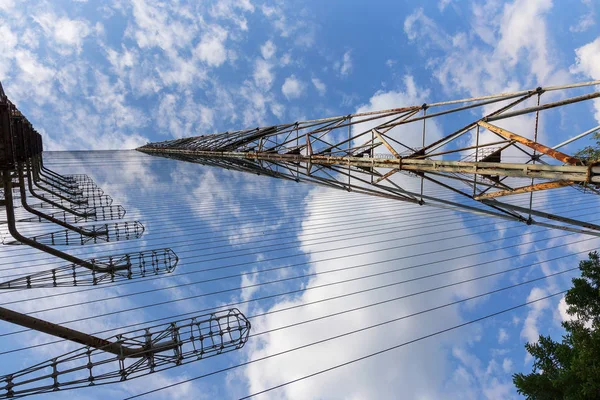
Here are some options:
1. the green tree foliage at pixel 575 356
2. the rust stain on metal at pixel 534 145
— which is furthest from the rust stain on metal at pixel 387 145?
the green tree foliage at pixel 575 356

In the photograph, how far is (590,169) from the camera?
5188mm

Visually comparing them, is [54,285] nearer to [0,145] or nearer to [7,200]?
[7,200]

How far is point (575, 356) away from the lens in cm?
1084

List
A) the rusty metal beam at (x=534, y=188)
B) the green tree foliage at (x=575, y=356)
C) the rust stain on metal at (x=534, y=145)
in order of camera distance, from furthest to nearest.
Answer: the green tree foliage at (x=575, y=356)
the rusty metal beam at (x=534, y=188)
the rust stain on metal at (x=534, y=145)

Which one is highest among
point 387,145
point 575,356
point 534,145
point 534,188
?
point 387,145

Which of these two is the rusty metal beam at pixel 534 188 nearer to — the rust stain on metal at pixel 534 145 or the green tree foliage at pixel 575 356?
the rust stain on metal at pixel 534 145

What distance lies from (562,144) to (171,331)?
29.3 ft

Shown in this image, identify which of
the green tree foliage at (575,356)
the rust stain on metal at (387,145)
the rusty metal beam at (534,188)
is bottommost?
the green tree foliage at (575,356)

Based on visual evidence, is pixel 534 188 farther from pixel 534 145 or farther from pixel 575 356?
pixel 575 356

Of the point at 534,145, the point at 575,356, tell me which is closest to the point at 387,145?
the point at 534,145

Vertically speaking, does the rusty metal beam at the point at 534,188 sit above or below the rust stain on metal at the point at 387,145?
below

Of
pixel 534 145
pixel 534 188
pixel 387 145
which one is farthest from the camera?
pixel 387 145

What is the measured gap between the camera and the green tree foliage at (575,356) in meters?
9.60

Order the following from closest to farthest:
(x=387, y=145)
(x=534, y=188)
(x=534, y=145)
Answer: (x=534, y=188)
(x=534, y=145)
(x=387, y=145)
